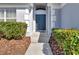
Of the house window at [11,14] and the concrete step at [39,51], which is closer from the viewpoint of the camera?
the concrete step at [39,51]

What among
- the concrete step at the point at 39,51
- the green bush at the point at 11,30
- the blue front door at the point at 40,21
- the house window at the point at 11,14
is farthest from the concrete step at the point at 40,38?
the blue front door at the point at 40,21

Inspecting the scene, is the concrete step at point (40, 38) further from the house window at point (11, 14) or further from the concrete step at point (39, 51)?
the concrete step at point (39, 51)

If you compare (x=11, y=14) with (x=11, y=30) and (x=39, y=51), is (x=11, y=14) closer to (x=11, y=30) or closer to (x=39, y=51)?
(x=11, y=30)

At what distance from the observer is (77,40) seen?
8.79 meters

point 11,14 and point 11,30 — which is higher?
point 11,14

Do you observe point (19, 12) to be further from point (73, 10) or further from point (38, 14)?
point (38, 14)

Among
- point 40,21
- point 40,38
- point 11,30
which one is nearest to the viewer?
point 11,30

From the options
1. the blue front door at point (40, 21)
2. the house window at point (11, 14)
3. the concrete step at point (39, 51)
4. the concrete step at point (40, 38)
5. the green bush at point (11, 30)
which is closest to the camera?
the concrete step at point (39, 51)

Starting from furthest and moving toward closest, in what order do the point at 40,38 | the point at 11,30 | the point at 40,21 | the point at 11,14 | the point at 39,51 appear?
the point at 40,21, the point at 40,38, the point at 11,14, the point at 11,30, the point at 39,51

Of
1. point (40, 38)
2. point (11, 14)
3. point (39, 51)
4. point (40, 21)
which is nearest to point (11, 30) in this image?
point (39, 51)

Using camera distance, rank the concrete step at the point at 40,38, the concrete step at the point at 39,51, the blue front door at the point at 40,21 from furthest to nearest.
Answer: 1. the blue front door at the point at 40,21
2. the concrete step at the point at 40,38
3. the concrete step at the point at 39,51

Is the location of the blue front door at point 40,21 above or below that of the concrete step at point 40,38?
above

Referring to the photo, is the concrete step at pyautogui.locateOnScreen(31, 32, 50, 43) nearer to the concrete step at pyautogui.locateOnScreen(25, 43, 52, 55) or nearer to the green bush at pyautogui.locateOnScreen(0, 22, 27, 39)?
the green bush at pyautogui.locateOnScreen(0, 22, 27, 39)
